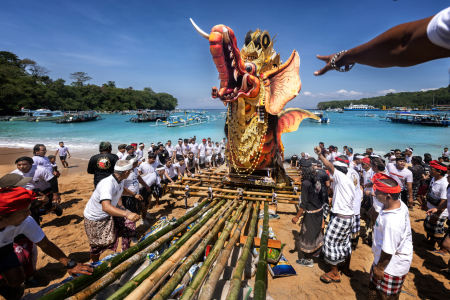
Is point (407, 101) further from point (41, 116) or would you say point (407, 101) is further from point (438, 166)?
point (41, 116)

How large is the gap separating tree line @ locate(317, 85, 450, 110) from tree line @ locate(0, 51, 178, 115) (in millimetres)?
62358

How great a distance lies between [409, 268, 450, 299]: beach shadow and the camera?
2529 mm

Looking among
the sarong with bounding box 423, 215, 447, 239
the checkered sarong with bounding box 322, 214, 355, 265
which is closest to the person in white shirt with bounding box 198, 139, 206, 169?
the checkered sarong with bounding box 322, 214, 355, 265

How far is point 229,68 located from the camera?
11.8ft

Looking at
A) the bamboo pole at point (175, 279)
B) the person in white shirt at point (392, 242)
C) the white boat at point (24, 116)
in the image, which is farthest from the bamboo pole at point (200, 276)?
the white boat at point (24, 116)

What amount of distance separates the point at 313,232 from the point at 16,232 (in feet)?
11.4

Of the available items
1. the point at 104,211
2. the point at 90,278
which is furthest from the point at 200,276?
the point at 104,211

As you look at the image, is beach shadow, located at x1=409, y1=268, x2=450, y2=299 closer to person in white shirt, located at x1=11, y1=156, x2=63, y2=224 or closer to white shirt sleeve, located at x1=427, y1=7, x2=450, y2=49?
white shirt sleeve, located at x1=427, y1=7, x2=450, y2=49

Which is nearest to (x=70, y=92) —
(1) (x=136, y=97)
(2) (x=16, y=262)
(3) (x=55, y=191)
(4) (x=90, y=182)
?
(1) (x=136, y=97)

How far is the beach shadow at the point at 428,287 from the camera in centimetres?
253

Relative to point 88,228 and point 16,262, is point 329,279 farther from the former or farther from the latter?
point 16,262

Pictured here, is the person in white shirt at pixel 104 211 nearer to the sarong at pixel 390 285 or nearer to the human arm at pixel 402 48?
the human arm at pixel 402 48

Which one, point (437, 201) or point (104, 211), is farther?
point (437, 201)

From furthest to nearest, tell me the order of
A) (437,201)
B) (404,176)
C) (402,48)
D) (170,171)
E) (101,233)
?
(170,171) → (404,176) → (437,201) → (101,233) → (402,48)
